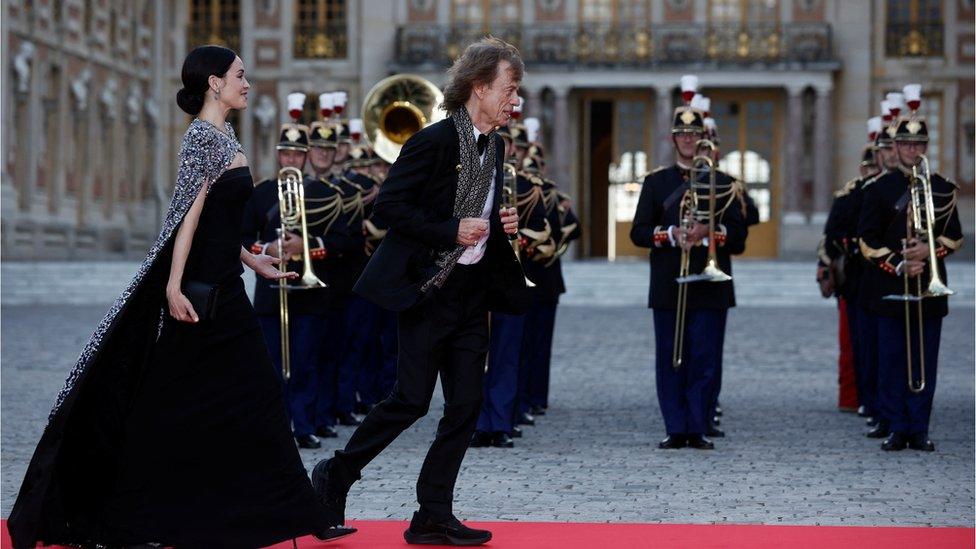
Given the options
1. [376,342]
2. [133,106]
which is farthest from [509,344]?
[133,106]

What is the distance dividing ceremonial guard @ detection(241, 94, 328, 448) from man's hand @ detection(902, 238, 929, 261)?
3.21m

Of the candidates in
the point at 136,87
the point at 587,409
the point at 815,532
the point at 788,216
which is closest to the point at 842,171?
the point at 788,216

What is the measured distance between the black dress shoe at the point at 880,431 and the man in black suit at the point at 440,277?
4397mm

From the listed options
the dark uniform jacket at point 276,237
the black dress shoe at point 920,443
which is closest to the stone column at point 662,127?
the dark uniform jacket at point 276,237

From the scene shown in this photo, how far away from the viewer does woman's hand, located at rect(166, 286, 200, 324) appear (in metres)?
5.84

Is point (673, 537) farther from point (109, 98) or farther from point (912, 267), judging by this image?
point (109, 98)

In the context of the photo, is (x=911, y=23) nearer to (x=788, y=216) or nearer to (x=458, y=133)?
(x=788, y=216)

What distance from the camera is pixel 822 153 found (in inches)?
1582

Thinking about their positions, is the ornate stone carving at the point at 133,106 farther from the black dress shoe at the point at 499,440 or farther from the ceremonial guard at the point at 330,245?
the black dress shoe at the point at 499,440

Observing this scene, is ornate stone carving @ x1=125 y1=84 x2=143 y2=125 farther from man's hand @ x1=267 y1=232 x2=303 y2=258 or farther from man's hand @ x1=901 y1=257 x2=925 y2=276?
man's hand @ x1=901 y1=257 x2=925 y2=276

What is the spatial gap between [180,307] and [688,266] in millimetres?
4556

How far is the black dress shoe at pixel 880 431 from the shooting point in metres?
10.2

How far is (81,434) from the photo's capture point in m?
5.88

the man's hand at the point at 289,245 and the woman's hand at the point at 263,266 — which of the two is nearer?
the woman's hand at the point at 263,266
